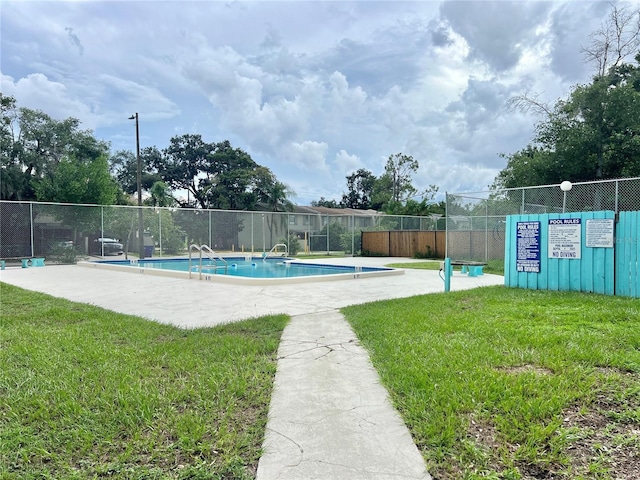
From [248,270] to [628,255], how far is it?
11.3 meters

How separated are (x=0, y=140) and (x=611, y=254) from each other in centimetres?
2624

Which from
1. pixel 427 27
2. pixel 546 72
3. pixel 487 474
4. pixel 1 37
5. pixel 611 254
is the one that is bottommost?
pixel 487 474

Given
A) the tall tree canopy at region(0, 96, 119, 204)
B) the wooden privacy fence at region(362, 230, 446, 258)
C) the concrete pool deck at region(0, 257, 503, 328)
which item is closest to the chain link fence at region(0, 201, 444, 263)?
the wooden privacy fence at region(362, 230, 446, 258)

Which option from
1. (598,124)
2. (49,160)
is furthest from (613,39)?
(49,160)

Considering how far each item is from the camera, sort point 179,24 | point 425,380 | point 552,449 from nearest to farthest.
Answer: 1. point 552,449
2. point 425,380
3. point 179,24

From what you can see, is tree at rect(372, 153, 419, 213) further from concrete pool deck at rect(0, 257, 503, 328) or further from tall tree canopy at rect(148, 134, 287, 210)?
concrete pool deck at rect(0, 257, 503, 328)

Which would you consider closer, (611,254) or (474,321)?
(474,321)

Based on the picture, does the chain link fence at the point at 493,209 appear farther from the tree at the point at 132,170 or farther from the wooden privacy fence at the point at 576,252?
the tree at the point at 132,170

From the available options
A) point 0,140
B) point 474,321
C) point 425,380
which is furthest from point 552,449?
point 0,140

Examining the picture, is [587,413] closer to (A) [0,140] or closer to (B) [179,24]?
→ (B) [179,24]

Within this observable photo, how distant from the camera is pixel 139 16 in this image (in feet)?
25.4

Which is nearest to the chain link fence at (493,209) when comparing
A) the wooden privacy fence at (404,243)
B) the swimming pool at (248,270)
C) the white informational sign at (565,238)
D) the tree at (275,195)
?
the swimming pool at (248,270)

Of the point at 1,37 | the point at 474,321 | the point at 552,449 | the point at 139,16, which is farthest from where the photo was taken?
Result: the point at 139,16

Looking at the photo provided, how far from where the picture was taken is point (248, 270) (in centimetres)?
1480
